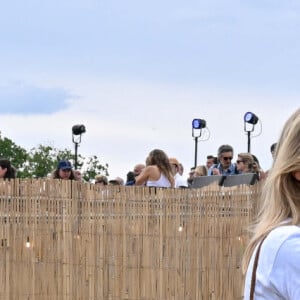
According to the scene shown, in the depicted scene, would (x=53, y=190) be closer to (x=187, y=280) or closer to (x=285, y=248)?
(x=187, y=280)

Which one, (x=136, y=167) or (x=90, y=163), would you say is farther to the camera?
(x=90, y=163)

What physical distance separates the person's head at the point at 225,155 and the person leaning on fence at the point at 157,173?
977 mm

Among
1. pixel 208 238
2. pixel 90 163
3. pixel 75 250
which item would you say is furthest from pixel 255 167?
pixel 90 163

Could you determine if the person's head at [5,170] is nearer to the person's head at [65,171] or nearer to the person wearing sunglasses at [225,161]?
the person's head at [65,171]

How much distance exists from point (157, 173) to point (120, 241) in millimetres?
2616

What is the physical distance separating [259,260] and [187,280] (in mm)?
5965

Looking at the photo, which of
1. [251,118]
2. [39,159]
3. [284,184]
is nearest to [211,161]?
[251,118]

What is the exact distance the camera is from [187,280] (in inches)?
318

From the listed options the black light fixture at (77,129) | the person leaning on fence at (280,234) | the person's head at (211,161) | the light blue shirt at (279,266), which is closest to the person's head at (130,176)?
the person's head at (211,161)

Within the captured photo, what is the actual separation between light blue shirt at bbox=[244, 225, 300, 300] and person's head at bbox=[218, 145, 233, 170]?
8.96m

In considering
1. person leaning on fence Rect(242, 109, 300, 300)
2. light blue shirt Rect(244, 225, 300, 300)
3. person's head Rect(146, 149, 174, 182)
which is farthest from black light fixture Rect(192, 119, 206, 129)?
light blue shirt Rect(244, 225, 300, 300)

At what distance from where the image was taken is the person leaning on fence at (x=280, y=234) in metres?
2.12

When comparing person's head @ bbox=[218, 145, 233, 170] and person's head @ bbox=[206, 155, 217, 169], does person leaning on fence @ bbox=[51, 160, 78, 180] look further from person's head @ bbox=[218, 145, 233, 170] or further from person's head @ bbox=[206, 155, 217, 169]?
person's head @ bbox=[206, 155, 217, 169]

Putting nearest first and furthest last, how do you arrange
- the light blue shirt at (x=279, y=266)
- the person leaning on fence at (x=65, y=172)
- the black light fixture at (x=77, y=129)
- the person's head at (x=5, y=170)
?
1. the light blue shirt at (x=279, y=266)
2. the person's head at (x=5, y=170)
3. the person leaning on fence at (x=65, y=172)
4. the black light fixture at (x=77, y=129)
